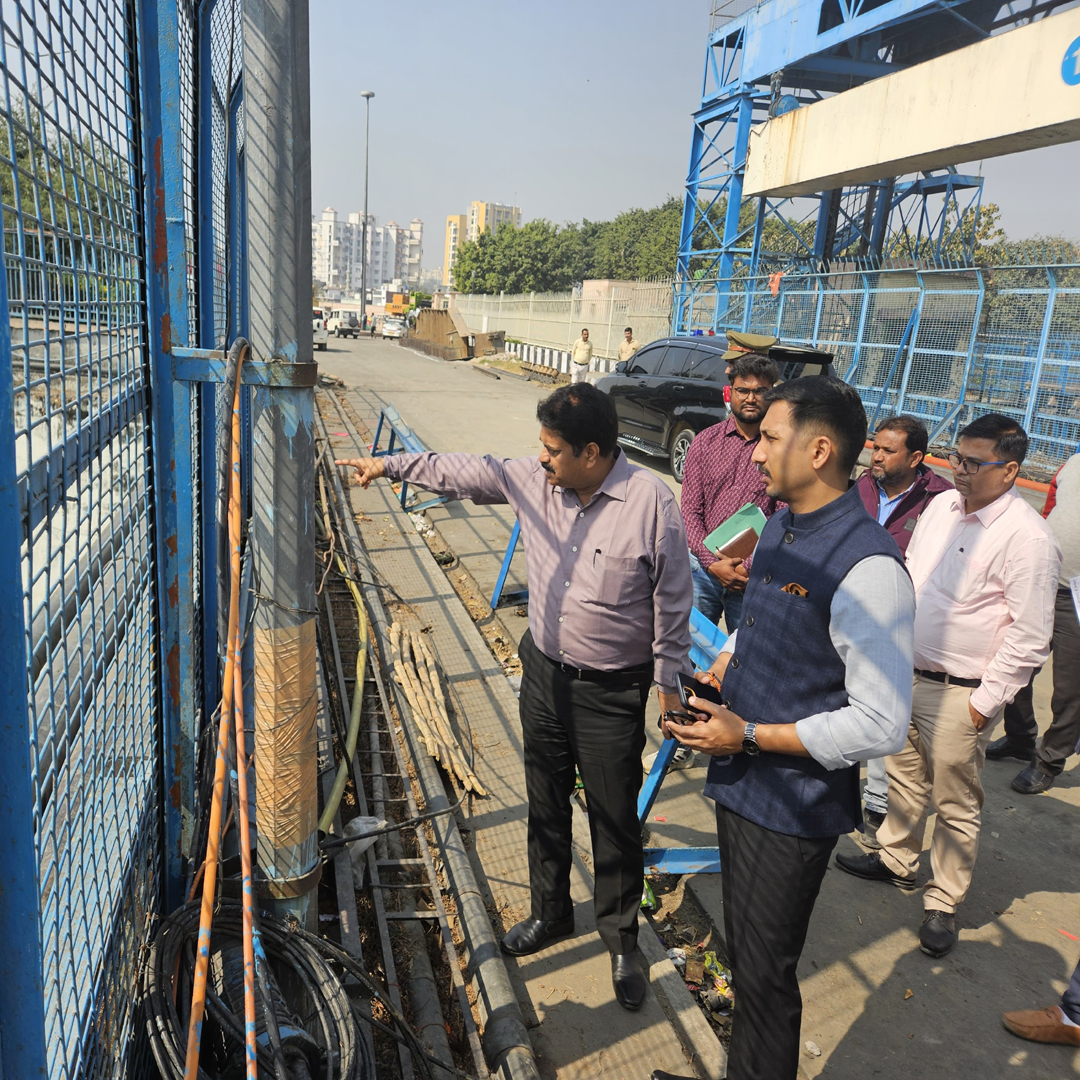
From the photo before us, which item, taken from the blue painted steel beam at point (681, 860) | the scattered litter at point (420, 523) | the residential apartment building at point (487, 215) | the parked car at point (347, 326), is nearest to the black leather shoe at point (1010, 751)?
the blue painted steel beam at point (681, 860)

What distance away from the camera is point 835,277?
15805 mm

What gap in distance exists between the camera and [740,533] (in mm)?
3354

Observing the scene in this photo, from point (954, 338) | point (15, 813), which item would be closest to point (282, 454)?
point (15, 813)

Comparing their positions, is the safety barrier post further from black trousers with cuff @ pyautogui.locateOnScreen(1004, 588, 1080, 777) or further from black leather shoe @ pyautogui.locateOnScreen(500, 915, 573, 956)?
black leather shoe @ pyautogui.locateOnScreen(500, 915, 573, 956)

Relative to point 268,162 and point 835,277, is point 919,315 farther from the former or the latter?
point 268,162

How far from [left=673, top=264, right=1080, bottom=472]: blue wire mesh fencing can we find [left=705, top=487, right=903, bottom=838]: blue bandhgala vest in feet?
36.7

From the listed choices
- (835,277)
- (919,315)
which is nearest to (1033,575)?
(919,315)

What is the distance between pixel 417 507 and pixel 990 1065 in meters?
5.10

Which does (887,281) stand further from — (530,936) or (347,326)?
(347,326)

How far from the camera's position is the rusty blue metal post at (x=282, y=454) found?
1705 millimetres

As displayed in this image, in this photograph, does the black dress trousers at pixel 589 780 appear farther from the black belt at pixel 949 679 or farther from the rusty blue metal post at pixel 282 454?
the black belt at pixel 949 679

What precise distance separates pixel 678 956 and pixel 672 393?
29.7 feet

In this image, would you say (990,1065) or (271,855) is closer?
(271,855)

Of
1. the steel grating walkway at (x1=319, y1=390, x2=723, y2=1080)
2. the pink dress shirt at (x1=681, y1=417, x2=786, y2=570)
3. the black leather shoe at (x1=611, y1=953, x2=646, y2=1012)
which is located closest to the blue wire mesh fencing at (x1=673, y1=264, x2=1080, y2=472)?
the pink dress shirt at (x1=681, y1=417, x2=786, y2=570)
